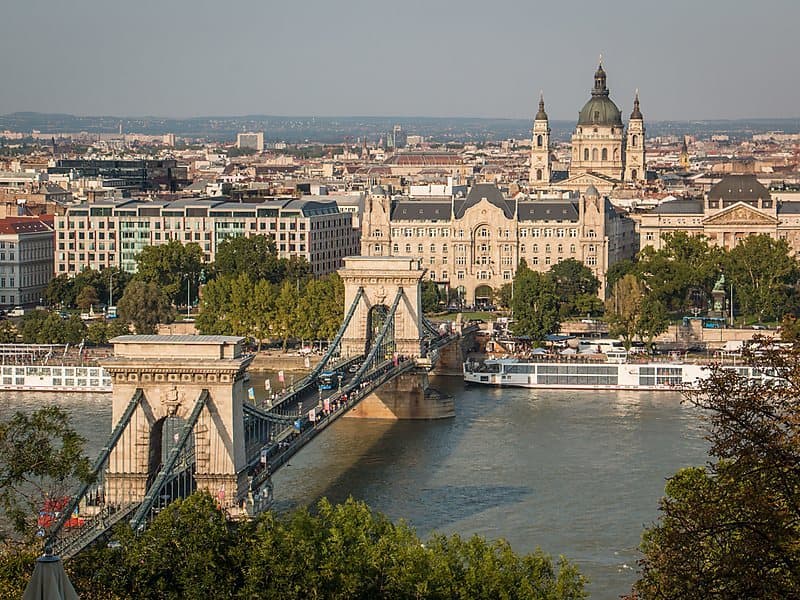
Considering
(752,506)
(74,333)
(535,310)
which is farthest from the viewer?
(535,310)

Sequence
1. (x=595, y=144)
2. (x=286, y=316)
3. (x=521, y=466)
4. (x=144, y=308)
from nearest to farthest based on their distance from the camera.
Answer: (x=521, y=466) < (x=286, y=316) < (x=144, y=308) < (x=595, y=144)

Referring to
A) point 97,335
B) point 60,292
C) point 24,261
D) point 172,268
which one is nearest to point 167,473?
point 97,335

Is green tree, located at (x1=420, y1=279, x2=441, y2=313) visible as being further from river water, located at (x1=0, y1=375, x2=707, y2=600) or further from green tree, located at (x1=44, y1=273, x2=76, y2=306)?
river water, located at (x1=0, y1=375, x2=707, y2=600)

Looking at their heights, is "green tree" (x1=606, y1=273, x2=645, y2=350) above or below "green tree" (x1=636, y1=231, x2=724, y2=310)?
below

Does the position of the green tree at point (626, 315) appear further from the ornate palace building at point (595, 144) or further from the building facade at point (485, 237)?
the ornate palace building at point (595, 144)

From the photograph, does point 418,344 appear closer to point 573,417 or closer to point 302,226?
point 573,417

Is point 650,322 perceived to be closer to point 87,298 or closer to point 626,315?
point 626,315

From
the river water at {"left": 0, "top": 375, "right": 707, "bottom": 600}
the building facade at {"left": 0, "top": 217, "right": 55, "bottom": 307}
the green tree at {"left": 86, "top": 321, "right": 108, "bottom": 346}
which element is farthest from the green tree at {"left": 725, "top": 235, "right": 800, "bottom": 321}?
the building facade at {"left": 0, "top": 217, "right": 55, "bottom": 307}
